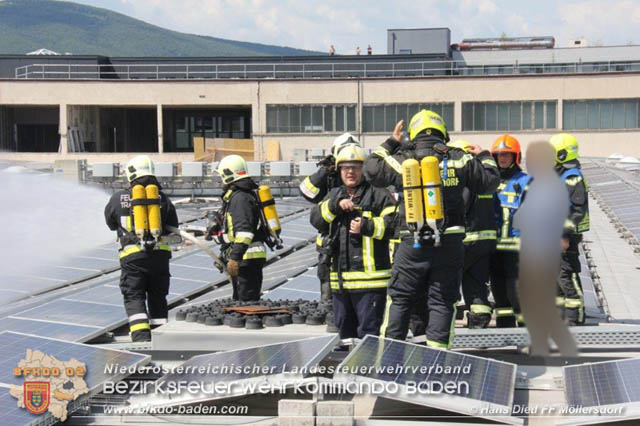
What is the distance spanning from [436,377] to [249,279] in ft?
12.5

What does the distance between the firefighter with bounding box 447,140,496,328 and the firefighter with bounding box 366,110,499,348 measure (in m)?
0.97

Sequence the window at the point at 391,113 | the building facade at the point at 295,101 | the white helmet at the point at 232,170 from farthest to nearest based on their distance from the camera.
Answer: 1. the window at the point at 391,113
2. the building facade at the point at 295,101
3. the white helmet at the point at 232,170

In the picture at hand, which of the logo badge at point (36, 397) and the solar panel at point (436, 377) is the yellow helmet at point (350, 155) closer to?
the solar panel at point (436, 377)

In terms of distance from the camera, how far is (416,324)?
698cm

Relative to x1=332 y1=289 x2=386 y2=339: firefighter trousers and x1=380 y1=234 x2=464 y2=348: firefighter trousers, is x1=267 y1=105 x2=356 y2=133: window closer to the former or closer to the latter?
x1=332 y1=289 x2=386 y2=339: firefighter trousers

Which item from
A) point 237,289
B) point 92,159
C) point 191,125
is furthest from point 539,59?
point 237,289

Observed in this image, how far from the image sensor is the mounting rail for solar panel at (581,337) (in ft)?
20.7

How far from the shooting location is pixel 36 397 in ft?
15.6

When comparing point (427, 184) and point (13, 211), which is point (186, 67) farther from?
point (427, 184)

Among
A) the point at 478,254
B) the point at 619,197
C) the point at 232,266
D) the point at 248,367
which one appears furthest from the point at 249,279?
the point at 619,197

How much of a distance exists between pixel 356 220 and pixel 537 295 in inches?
206

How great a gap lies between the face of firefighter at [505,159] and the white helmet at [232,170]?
3.44 metres

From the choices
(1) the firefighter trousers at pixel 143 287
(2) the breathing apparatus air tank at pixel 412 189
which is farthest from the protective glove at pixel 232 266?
(2) the breathing apparatus air tank at pixel 412 189

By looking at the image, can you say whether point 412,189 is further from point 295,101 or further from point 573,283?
point 295,101
